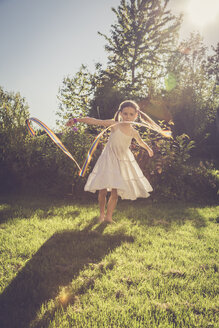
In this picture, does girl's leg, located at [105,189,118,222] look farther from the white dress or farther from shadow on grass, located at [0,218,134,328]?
shadow on grass, located at [0,218,134,328]

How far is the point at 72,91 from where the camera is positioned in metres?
23.0

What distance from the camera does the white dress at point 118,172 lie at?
3.69m

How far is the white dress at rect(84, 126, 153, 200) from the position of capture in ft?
12.1

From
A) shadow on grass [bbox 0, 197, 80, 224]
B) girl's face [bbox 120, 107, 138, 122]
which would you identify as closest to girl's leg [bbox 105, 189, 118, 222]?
shadow on grass [bbox 0, 197, 80, 224]

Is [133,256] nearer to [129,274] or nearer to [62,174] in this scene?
[129,274]

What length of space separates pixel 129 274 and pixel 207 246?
1.45 metres

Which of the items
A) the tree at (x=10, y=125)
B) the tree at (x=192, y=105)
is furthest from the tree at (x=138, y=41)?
the tree at (x=10, y=125)

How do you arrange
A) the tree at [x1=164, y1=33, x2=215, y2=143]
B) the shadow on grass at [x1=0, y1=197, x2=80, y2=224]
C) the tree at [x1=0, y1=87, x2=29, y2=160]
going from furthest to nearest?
the tree at [x1=164, y1=33, x2=215, y2=143], the tree at [x1=0, y1=87, x2=29, y2=160], the shadow on grass at [x1=0, y1=197, x2=80, y2=224]

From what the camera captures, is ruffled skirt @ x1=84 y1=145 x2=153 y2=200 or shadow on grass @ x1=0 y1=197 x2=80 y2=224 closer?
ruffled skirt @ x1=84 y1=145 x2=153 y2=200

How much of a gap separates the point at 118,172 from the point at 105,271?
174 centimetres

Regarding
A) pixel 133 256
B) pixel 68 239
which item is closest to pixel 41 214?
pixel 68 239

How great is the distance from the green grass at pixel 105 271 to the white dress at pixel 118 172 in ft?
1.95

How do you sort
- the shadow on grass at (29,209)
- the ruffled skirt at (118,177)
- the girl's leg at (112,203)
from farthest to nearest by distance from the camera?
the shadow on grass at (29,209)
the girl's leg at (112,203)
the ruffled skirt at (118,177)

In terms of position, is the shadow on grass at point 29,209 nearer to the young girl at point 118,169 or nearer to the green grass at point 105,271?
the green grass at point 105,271
